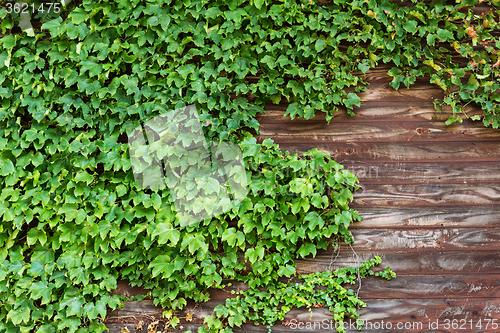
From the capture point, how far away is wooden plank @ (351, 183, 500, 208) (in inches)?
82.1

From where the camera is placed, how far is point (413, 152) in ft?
6.88

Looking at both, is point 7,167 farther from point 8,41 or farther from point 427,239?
point 427,239

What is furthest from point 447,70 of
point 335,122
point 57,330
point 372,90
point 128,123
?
point 57,330

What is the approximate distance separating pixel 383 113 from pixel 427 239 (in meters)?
0.91

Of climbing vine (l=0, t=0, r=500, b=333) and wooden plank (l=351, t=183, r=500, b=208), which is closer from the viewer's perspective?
climbing vine (l=0, t=0, r=500, b=333)

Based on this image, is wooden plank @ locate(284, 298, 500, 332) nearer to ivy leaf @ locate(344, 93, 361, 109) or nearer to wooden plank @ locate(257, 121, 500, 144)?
wooden plank @ locate(257, 121, 500, 144)

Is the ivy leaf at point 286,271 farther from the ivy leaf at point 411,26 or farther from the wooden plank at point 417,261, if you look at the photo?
the ivy leaf at point 411,26

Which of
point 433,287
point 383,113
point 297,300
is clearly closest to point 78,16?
point 383,113

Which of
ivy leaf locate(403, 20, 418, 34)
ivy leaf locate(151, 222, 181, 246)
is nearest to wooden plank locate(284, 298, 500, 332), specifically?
ivy leaf locate(151, 222, 181, 246)

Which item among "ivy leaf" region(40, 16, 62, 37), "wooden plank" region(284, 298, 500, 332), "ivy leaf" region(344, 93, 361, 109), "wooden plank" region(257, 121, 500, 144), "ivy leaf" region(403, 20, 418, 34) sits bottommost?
"wooden plank" region(284, 298, 500, 332)

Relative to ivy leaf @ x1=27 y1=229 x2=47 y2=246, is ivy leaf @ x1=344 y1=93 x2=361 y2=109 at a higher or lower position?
higher

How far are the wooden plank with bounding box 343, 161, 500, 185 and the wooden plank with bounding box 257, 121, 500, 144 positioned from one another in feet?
0.57

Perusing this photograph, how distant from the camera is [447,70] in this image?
6.60 ft

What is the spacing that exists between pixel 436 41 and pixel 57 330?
126 inches
